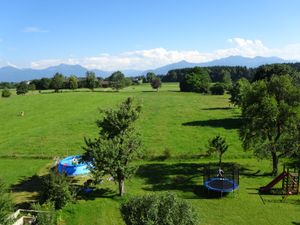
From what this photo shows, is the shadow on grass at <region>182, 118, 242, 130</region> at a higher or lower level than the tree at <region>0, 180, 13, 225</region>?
lower

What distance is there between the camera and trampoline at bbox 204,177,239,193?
30688mm

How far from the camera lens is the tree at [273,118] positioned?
3572 cm

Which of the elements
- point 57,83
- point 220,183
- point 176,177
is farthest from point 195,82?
point 220,183

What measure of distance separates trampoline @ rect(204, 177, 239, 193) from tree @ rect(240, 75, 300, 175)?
615cm

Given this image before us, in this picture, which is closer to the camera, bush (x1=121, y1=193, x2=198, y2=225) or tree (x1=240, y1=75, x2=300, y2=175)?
bush (x1=121, y1=193, x2=198, y2=225)

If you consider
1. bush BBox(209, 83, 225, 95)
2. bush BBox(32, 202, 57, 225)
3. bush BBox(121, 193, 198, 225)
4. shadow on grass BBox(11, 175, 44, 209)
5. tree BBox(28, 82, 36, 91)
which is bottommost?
shadow on grass BBox(11, 175, 44, 209)

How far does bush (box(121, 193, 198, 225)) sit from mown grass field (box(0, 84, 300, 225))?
9.05 metres

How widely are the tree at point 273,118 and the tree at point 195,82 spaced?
347ft

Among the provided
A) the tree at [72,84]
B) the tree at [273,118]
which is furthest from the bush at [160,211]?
the tree at [72,84]

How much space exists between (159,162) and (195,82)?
108 metres

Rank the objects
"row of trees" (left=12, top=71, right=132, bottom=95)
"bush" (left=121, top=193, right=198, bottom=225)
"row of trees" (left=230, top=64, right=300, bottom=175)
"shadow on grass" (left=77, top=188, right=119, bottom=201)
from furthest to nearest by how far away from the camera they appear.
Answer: "row of trees" (left=12, top=71, right=132, bottom=95), "row of trees" (left=230, top=64, right=300, bottom=175), "shadow on grass" (left=77, top=188, right=119, bottom=201), "bush" (left=121, top=193, right=198, bottom=225)

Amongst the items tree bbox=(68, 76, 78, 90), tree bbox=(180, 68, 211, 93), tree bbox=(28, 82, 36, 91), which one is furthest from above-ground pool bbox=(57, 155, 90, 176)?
tree bbox=(28, 82, 36, 91)

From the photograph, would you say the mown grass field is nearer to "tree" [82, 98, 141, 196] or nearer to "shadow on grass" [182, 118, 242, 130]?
"shadow on grass" [182, 118, 242, 130]

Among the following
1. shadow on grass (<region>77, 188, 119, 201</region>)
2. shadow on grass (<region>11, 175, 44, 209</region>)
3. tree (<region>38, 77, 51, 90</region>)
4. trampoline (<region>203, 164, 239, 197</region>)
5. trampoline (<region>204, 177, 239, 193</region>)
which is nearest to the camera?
shadow on grass (<region>11, 175, 44, 209</region>)
